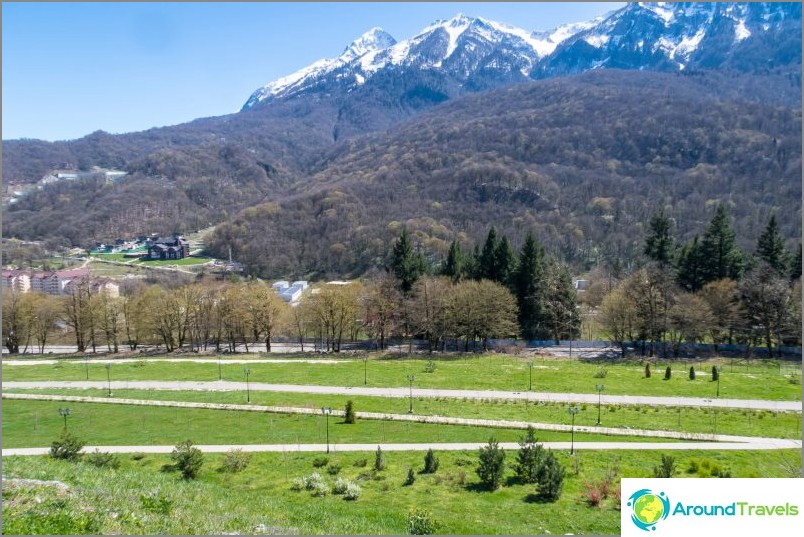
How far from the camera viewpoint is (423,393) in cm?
3544

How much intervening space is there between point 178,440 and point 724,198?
540 feet

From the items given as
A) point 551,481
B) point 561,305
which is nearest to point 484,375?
point 561,305

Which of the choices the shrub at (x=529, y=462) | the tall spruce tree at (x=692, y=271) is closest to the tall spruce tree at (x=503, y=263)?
the tall spruce tree at (x=692, y=271)

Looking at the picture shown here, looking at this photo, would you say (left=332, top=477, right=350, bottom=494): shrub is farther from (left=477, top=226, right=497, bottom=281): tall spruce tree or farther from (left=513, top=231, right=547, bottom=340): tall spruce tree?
(left=477, top=226, right=497, bottom=281): tall spruce tree

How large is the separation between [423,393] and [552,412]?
9684 millimetres

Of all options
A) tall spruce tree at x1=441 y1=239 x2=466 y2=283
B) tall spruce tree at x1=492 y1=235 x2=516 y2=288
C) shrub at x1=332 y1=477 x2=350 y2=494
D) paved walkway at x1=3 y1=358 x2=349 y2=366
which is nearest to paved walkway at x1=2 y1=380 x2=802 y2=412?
paved walkway at x1=3 y1=358 x2=349 y2=366

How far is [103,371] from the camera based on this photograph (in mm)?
45156

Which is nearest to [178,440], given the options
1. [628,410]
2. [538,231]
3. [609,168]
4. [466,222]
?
[628,410]

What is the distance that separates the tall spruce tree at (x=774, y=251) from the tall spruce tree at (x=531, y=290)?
2672 centimetres

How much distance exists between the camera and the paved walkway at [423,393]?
31844 mm

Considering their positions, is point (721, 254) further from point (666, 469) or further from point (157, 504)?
point (157, 504)

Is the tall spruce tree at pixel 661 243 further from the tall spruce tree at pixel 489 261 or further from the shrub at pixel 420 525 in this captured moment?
the shrub at pixel 420 525

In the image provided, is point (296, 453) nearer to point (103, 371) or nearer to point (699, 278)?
point (103, 371)

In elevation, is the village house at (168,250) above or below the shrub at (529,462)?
above
